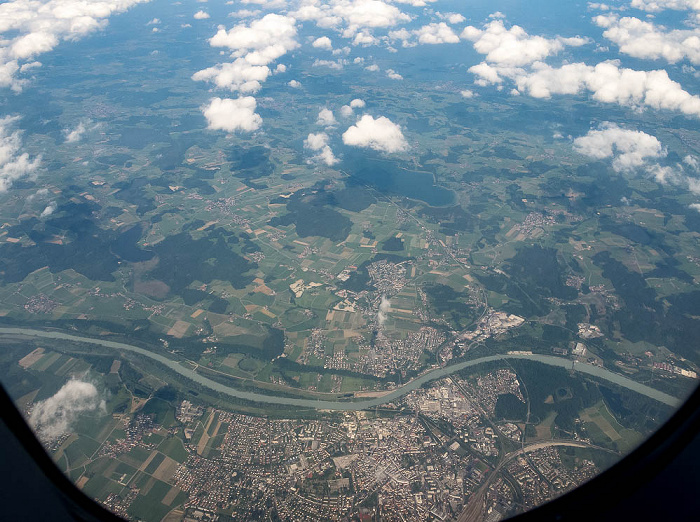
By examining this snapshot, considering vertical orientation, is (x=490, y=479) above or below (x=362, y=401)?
above

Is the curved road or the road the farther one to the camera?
the curved road

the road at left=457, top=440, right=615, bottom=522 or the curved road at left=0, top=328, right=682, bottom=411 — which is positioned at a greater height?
the road at left=457, top=440, right=615, bottom=522

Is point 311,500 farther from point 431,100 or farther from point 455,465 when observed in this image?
point 431,100

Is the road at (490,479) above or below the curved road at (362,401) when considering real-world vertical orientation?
above

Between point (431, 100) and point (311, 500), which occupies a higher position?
point (311, 500)

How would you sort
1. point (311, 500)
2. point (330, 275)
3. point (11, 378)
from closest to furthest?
point (311, 500), point (11, 378), point (330, 275)

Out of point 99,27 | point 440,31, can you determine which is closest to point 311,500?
point 440,31

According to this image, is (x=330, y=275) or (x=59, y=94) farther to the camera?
(x=59, y=94)

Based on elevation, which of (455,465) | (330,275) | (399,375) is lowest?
(330,275)
